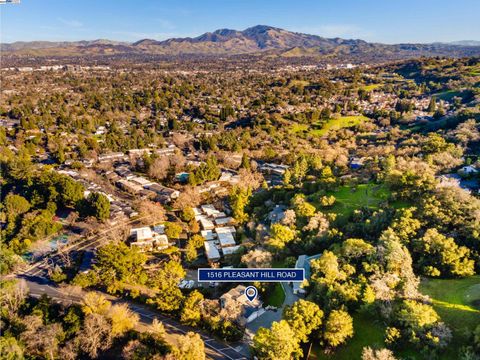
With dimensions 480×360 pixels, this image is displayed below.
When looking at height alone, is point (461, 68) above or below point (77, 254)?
above

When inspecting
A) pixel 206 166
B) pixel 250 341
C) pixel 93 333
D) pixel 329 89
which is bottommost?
pixel 250 341

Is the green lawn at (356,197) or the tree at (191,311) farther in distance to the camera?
the green lawn at (356,197)

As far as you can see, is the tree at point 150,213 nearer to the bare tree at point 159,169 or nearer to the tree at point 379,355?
the bare tree at point 159,169

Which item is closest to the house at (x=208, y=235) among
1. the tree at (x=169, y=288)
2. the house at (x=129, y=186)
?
the tree at (x=169, y=288)

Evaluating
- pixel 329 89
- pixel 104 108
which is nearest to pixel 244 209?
pixel 104 108

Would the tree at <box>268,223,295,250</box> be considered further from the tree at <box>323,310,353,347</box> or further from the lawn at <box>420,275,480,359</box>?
the lawn at <box>420,275,480,359</box>

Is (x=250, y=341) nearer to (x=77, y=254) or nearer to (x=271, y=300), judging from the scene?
(x=271, y=300)
